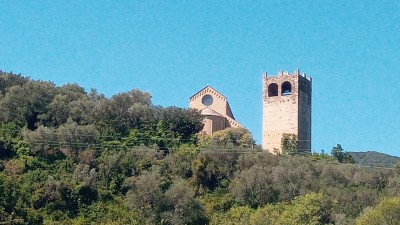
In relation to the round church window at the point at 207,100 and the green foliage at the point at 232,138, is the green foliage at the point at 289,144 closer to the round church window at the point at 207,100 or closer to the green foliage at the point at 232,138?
the green foliage at the point at 232,138

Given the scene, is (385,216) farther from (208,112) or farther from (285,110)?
(208,112)

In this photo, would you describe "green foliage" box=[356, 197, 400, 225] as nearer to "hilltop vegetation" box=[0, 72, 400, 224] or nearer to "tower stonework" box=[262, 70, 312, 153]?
"hilltop vegetation" box=[0, 72, 400, 224]

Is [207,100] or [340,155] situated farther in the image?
[207,100]

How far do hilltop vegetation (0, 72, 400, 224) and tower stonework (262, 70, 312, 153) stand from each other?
408cm

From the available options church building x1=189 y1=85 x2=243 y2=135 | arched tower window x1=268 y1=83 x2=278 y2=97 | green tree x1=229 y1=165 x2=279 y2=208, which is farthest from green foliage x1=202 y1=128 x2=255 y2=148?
green tree x1=229 y1=165 x2=279 y2=208

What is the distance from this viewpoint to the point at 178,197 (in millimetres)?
47312

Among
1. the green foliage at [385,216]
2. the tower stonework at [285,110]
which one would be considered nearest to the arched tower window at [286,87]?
the tower stonework at [285,110]

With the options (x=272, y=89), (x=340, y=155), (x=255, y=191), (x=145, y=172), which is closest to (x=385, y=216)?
(x=255, y=191)

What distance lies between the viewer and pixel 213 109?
72125mm

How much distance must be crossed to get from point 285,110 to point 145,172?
20.5 meters

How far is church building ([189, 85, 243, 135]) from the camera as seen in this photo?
68.6 meters

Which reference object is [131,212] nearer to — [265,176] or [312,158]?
[265,176]

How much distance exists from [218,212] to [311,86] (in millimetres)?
26740

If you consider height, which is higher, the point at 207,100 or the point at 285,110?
the point at 207,100
